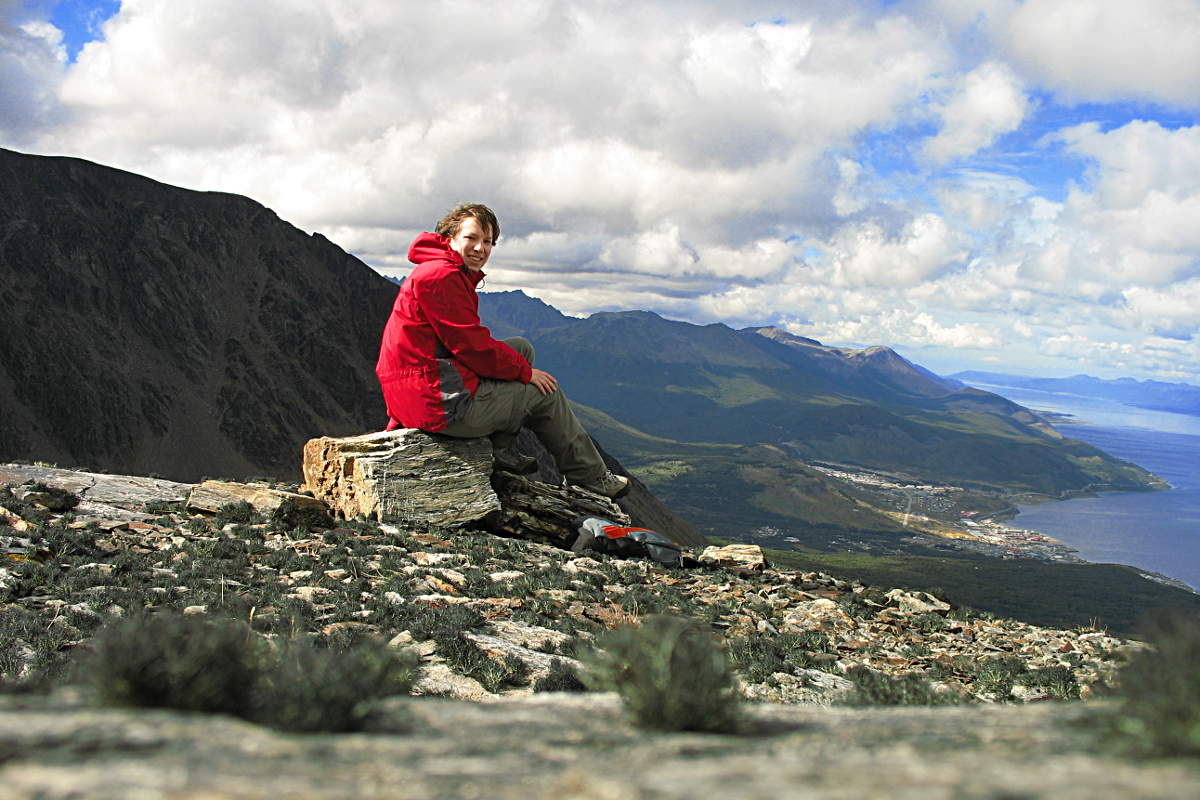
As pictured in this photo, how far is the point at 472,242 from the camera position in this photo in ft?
37.9

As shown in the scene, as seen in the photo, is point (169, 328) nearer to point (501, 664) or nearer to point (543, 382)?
point (543, 382)

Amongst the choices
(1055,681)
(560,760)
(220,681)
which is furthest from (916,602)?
(220,681)

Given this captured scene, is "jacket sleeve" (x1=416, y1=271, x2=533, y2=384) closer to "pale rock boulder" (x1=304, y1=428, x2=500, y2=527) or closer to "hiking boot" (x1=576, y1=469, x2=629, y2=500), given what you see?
"pale rock boulder" (x1=304, y1=428, x2=500, y2=527)

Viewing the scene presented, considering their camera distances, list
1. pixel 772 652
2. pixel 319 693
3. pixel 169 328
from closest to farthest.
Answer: pixel 319 693
pixel 772 652
pixel 169 328

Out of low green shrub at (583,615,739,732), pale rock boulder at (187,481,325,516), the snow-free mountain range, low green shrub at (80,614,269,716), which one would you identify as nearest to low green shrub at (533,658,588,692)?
low green shrub at (583,615,739,732)

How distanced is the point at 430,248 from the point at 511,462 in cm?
438

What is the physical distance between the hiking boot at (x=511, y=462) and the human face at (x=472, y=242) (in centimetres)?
390

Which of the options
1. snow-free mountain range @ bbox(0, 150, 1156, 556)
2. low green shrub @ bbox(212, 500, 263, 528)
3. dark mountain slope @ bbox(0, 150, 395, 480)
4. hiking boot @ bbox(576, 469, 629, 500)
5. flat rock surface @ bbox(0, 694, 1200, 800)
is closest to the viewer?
flat rock surface @ bbox(0, 694, 1200, 800)

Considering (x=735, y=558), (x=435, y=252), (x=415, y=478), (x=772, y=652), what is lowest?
(x=735, y=558)

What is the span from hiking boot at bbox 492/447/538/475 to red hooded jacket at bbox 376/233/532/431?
5.52 ft

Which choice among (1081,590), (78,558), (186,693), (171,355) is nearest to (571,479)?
(78,558)

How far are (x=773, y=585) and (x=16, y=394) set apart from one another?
97.6m

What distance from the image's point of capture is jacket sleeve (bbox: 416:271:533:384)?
11.5 meters

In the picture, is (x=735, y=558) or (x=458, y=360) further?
(x=735, y=558)
